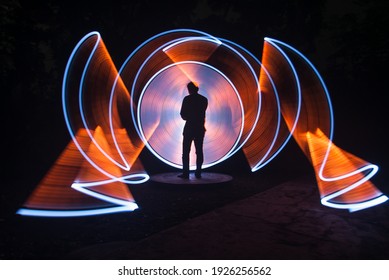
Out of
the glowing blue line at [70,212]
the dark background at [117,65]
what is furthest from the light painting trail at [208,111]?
the glowing blue line at [70,212]

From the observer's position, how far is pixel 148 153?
991 cm

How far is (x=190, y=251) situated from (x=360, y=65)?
33.5ft

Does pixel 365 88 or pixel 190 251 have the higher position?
pixel 365 88

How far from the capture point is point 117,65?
38.4 feet

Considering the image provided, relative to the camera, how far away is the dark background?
8.84 metres

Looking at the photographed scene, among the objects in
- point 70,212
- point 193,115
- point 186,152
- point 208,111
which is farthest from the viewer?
point 208,111

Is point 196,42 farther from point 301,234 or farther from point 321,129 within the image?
point 301,234

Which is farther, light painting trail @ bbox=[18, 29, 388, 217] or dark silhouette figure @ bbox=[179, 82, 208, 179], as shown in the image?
light painting trail @ bbox=[18, 29, 388, 217]

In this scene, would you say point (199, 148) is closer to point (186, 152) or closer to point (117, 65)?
point (186, 152)

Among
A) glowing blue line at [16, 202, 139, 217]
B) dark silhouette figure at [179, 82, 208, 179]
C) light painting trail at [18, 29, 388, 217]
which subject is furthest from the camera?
light painting trail at [18, 29, 388, 217]

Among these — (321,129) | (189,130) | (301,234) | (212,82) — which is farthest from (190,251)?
(321,129)

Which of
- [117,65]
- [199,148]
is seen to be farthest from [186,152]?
[117,65]

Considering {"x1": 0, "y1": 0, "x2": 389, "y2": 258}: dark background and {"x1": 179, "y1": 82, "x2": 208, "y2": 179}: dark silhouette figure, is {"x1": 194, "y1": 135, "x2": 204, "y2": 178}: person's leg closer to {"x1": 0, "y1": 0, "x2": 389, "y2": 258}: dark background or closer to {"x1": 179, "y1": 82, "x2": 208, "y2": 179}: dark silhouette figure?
{"x1": 179, "y1": 82, "x2": 208, "y2": 179}: dark silhouette figure

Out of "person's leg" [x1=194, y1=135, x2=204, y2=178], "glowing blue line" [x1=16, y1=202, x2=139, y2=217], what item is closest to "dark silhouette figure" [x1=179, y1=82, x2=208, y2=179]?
"person's leg" [x1=194, y1=135, x2=204, y2=178]
